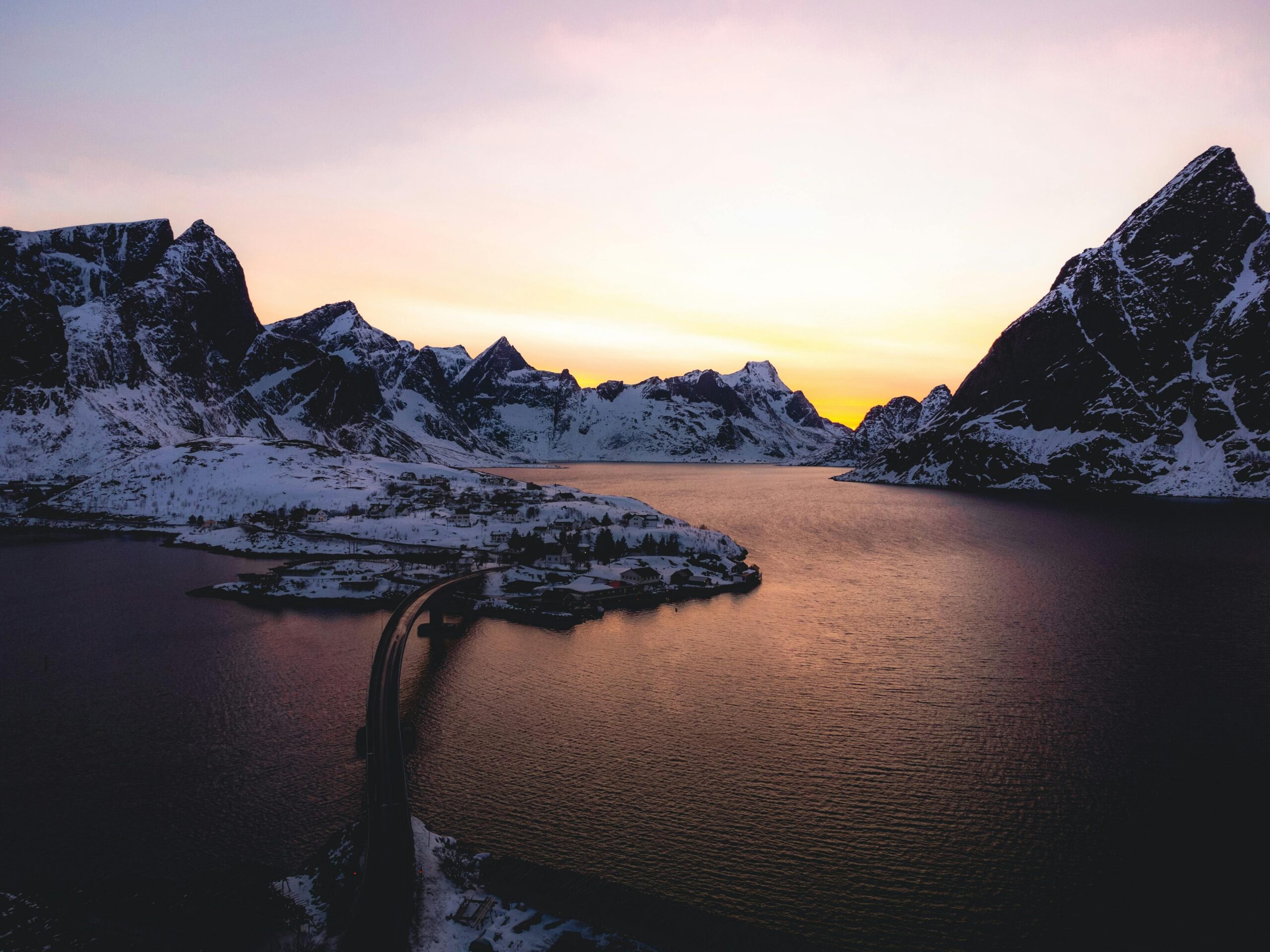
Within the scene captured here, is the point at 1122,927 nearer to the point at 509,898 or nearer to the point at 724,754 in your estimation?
the point at 724,754

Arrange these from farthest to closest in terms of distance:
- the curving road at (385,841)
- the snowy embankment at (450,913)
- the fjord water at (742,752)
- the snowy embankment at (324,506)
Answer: the snowy embankment at (324,506) < the fjord water at (742,752) < the snowy embankment at (450,913) < the curving road at (385,841)

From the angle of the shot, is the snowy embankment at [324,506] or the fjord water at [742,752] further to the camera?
the snowy embankment at [324,506]

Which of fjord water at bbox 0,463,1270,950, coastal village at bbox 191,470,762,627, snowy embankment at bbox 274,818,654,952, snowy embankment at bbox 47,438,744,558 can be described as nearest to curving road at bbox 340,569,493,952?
snowy embankment at bbox 274,818,654,952

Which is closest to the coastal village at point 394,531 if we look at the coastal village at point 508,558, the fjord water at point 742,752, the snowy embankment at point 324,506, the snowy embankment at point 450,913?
the coastal village at point 508,558

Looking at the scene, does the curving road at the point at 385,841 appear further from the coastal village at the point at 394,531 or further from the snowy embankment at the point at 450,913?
the coastal village at the point at 394,531

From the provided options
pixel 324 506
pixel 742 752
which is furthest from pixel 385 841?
pixel 324 506

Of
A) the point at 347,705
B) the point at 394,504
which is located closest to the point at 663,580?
the point at 347,705
